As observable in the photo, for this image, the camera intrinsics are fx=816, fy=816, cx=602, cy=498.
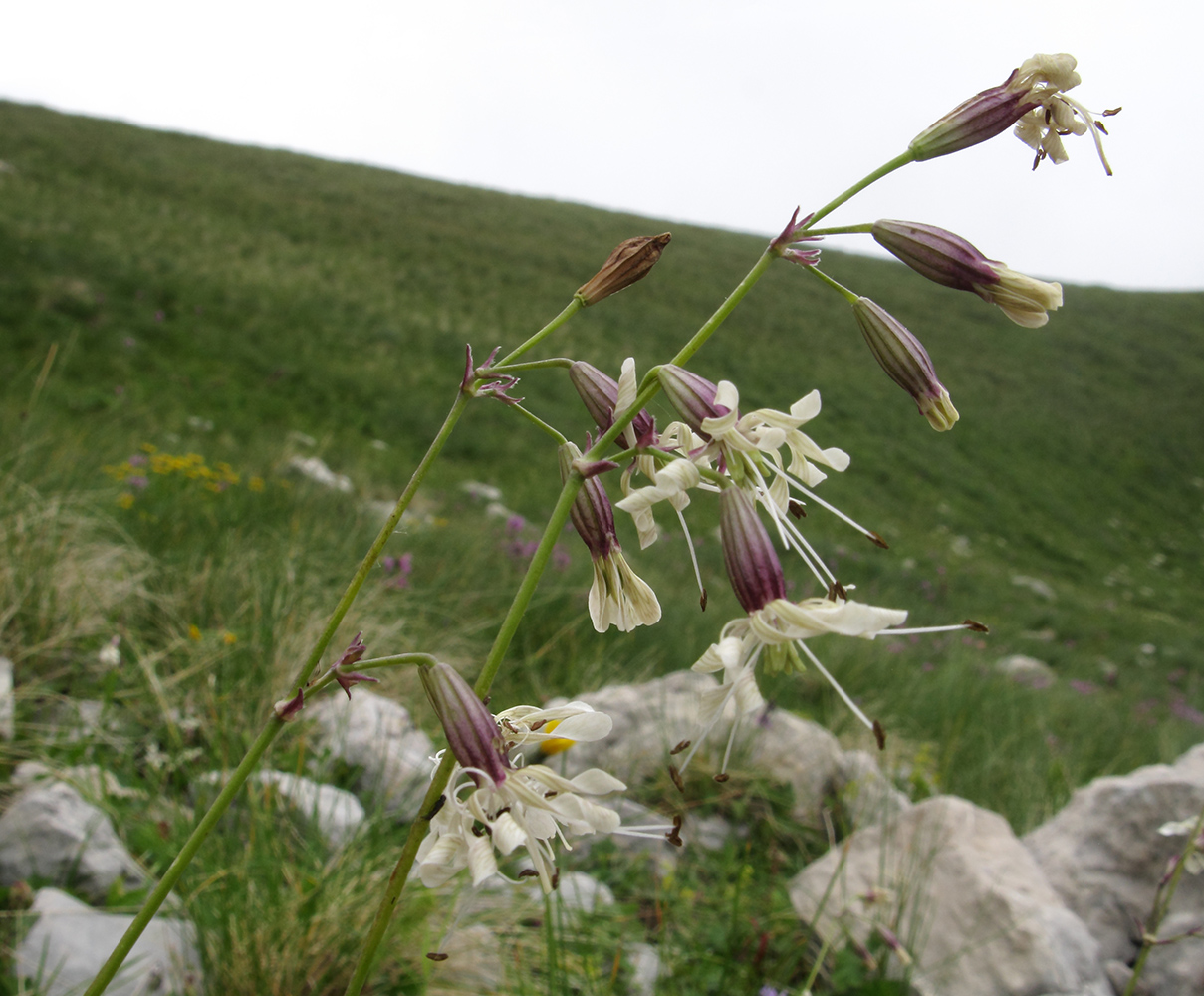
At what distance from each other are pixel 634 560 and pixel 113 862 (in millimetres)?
5180

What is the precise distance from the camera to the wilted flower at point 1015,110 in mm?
958

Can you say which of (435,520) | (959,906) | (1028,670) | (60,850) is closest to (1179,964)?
(959,906)

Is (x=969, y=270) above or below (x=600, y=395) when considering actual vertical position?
above

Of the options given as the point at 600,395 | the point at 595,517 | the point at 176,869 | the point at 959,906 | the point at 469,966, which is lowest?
the point at 469,966

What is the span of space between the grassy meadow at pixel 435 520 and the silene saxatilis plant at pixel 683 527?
1.15m

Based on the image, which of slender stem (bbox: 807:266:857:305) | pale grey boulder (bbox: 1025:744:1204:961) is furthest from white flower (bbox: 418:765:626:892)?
pale grey boulder (bbox: 1025:744:1204:961)

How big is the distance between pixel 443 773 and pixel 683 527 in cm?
36

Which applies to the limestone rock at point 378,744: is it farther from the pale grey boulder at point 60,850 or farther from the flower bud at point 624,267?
the flower bud at point 624,267

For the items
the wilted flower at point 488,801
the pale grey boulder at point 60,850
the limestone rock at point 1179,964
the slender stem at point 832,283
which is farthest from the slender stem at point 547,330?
the limestone rock at point 1179,964

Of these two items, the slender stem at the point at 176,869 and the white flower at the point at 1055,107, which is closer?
the slender stem at the point at 176,869

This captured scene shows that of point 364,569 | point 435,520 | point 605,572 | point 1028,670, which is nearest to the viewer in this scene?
point 364,569

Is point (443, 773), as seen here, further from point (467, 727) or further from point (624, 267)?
point (624, 267)

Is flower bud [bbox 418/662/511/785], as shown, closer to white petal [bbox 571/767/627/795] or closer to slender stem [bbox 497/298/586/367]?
white petal [bbox 571/767/627/795]

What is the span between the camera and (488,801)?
0.83m
